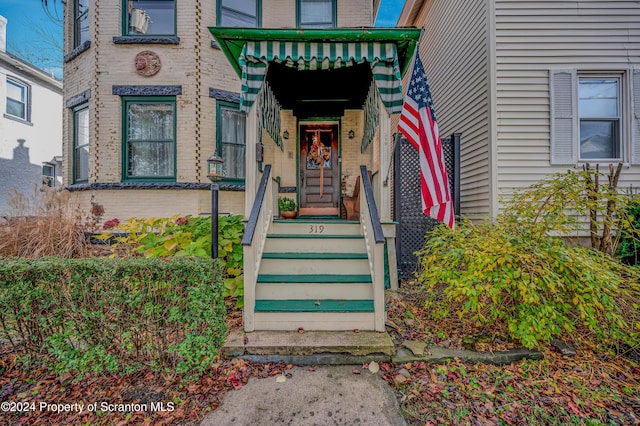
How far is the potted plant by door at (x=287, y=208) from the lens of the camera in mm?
5992

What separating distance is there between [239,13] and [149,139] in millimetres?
3770

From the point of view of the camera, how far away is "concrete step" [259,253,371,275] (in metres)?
3.47

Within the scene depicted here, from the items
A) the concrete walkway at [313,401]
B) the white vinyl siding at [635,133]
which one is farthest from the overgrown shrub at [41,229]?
the white vinyl siding at [635,133]

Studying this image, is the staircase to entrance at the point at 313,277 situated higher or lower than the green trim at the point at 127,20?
lower

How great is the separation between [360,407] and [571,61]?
20.9 ft

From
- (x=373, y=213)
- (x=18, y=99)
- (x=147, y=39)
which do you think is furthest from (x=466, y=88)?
(x=18, y=99)

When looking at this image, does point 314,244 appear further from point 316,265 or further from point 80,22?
point 80,22

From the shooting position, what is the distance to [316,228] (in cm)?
416

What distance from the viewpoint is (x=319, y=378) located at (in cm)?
239

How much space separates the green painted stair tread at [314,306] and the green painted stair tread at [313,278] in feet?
0.77

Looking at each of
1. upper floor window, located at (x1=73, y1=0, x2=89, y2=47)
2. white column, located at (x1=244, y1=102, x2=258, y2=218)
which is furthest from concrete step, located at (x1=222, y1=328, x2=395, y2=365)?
upper floor window, located at (x1=73, y1=0, x2=89, y2=47)

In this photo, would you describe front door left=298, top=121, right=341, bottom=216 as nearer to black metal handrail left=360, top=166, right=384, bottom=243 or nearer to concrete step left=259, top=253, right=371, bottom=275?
black metal handrail left=360, top=166, right=384, bottom=243

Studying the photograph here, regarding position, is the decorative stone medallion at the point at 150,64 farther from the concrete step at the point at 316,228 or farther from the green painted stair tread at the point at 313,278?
the green painted stair tread at the point at 313,278

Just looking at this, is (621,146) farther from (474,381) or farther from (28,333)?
(28,333)
